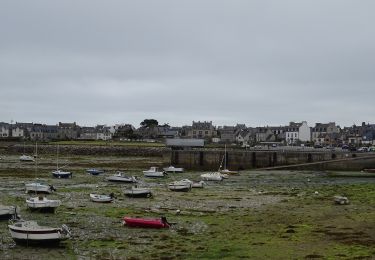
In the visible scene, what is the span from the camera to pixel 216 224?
2684 cm

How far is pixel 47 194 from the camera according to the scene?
1548 inches

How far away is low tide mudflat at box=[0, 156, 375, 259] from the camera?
20484mm

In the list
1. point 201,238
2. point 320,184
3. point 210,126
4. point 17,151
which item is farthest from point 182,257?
point 210,126

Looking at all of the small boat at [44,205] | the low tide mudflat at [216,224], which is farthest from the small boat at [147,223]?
the small boat at [44,205]

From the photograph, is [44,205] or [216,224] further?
[44,205]

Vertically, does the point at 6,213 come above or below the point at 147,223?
above

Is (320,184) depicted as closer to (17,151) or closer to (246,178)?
(246,178)

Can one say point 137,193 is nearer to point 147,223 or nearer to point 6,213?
point 6,213

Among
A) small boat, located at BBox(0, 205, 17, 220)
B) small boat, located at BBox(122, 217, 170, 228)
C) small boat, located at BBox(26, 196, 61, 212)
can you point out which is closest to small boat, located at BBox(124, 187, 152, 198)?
small boat, located at BBox(26, 196, 61, 212)

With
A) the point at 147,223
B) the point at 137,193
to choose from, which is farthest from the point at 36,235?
the point at 137,193

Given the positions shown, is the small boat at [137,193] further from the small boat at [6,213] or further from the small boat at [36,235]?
the small boat at [36,235]

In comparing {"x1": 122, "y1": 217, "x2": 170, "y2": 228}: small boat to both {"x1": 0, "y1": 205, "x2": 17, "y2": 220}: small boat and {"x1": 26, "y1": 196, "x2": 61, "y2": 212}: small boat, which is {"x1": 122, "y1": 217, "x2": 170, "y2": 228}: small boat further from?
{"x1": 26, "y1": 196, "x2": 61, "y2": 212}: small boat

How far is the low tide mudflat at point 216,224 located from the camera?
20.5 m

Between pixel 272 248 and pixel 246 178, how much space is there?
37444 mm
